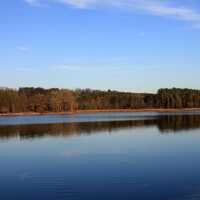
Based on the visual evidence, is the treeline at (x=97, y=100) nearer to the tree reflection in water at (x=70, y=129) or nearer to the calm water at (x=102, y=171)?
the tree reflection in water at (x=70, y=129)

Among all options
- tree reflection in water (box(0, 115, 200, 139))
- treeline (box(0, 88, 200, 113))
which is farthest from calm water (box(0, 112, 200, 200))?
treeline (box(0, 88, 200, 113))

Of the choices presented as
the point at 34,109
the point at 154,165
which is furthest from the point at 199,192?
the point at 34,109

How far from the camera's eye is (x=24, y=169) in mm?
19234

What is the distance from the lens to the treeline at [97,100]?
382 feet

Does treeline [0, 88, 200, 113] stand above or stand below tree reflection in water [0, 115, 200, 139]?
above

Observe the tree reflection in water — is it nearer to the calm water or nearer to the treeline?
the calm water

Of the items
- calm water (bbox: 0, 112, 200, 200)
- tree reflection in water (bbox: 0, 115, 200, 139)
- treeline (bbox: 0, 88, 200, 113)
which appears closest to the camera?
calm water (bbox: 0, 112, 200, 200)

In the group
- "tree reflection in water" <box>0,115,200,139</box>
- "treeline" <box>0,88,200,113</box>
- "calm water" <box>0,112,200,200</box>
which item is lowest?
"calm water" <box>0,112,200,200</box>

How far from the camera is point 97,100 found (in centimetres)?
13962

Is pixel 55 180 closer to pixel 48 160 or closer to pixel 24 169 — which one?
pixel 24 169

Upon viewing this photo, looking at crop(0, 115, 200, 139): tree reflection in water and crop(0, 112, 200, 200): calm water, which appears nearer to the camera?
crop(0, 112, 200, 200): calm water

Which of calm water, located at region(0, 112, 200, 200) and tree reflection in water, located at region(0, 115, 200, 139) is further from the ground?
tree reflection in water, located at region(0, 115, 200, 139)

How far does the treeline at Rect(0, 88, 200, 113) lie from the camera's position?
117 m

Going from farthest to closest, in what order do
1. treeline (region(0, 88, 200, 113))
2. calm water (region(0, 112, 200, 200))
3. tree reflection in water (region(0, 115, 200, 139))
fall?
treeline (region(0, 88, 200, 113)), tree reflection in water (region(0, 115, 200, 139)), calm water (region(0, 112, 200, 200))
